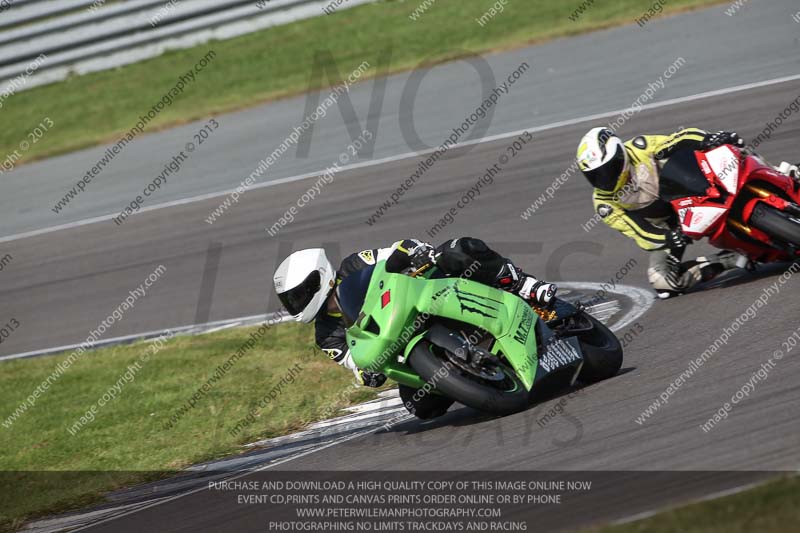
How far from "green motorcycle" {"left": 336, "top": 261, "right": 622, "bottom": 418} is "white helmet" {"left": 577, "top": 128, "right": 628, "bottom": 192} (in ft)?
7.34

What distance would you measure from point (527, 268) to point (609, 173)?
2912 millimetres

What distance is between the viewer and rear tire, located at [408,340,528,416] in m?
7.32

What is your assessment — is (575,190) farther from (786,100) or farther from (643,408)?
(643,408)

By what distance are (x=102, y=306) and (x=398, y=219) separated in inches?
159

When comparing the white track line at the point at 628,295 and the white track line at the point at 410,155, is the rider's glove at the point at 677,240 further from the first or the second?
the white track line at the point at 410,155

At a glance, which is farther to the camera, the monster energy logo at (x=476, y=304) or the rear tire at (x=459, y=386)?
the monster energy logo at (x=476, y=304)

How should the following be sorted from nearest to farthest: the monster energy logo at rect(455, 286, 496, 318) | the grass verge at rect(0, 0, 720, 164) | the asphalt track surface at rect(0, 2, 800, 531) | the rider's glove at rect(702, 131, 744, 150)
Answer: the asphalt track surface at rect(0, 2, 800, 531) → the monster energy logo at rect(455, 286, 496, 318) → the rider's glove at rect(702, 131, 744, 150) → the grass verge at rect(0, 0, 720, 164)

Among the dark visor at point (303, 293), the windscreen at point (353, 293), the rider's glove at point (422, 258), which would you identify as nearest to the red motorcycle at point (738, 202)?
the rider's glove at point (422, 258)

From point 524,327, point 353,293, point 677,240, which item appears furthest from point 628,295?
point 353,293

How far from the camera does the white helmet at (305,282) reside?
320 inches

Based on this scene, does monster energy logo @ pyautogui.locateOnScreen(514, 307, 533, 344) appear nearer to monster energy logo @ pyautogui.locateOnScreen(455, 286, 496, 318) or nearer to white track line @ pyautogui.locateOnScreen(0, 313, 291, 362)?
monster energy logo @ pyautogui.locateOnScreen(455, 286, 496, 318)

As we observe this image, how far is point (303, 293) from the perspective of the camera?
817 cm

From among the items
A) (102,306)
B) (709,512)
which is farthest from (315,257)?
(102,306)

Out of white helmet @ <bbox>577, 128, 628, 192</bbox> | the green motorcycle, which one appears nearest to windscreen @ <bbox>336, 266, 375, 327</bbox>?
the green motorcycle
